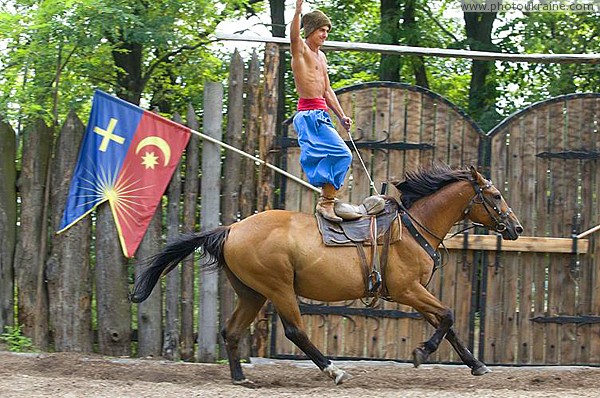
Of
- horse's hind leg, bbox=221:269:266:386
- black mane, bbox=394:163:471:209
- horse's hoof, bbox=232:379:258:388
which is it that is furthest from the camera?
black mane, bbox=394:163:471:209

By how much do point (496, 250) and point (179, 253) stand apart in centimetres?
282

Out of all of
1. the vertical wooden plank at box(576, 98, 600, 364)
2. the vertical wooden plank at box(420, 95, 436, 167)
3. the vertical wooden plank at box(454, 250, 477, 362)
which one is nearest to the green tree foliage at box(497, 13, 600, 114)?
the vertical wooden plank at box(576, 98, 600, 364)

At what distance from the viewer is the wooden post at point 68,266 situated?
25.6 feet

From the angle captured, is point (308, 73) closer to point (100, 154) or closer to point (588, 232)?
point (100, 154)

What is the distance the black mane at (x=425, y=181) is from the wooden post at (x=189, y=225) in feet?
6.16

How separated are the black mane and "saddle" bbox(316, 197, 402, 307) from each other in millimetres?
341

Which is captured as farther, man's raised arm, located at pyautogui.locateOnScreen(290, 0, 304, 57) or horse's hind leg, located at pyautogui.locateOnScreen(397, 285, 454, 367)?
horse's hind leg, located at pyautogui.locateOnScreen(397, 285, 454, 367)

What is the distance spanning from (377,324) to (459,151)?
169 centimetres

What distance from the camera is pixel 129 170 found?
7.75 meters

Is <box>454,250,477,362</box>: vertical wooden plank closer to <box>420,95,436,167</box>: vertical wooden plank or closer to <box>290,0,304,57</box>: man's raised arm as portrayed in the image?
<box>420,95,436,167</box>: vertical wooden plank

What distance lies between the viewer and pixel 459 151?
7855 mm

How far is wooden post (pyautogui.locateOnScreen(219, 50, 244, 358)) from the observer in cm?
786

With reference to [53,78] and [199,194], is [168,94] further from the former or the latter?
[199,194]

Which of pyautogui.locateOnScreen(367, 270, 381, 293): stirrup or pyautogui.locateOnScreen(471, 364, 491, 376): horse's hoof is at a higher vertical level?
pyautogui.locateOnScreen(367, 270, 381, 293): stirrup
